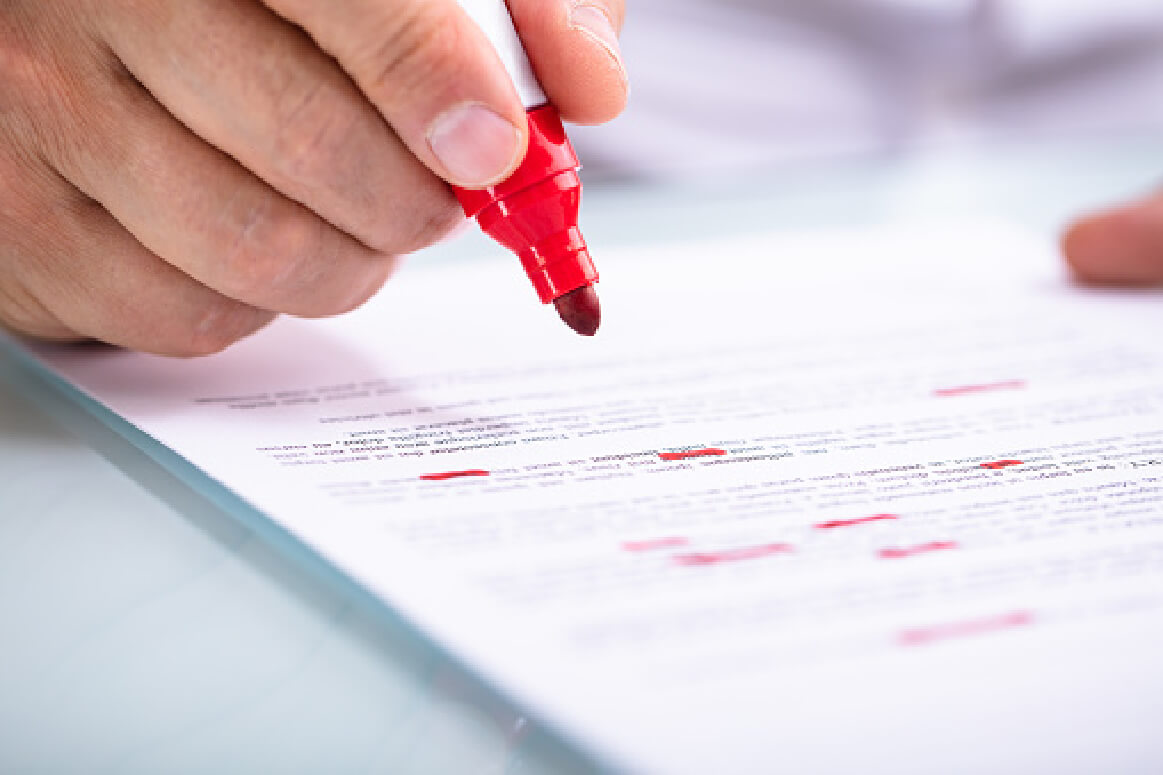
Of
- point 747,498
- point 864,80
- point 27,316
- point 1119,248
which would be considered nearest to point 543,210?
point 747,498

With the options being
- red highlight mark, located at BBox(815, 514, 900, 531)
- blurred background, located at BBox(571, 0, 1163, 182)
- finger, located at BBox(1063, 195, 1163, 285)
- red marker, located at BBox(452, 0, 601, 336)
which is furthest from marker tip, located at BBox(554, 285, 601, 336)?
blurred background, located at BBox(571, 0, 1163, 182)

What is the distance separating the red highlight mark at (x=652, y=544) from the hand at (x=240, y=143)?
0.38 feet

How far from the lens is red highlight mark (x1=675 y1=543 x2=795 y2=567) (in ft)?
0.84

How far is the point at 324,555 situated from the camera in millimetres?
259

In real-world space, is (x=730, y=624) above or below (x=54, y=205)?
below

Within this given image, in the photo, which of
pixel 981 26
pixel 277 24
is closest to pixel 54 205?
pixel 277 24

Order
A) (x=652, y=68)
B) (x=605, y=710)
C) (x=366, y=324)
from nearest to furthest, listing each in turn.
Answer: (x=605, y=710), (x=366, y=324), (x=652, y=68)

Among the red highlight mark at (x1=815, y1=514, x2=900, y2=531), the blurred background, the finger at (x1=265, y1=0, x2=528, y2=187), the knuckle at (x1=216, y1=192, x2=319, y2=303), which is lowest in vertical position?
the red highlight mark at (x1=815, y1=514, x2=900, y2=531)

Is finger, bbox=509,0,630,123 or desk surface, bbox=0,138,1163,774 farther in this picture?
finger, bbox=509,0,630,123

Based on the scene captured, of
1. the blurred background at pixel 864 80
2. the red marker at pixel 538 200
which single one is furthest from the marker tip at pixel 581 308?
the blurred background at pixel 864 80

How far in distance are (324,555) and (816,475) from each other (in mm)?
141

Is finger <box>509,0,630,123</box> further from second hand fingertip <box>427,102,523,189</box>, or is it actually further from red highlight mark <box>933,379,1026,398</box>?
red highlight mark <box>933,379,1026,398</box>

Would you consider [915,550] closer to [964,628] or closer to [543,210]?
[964,628]

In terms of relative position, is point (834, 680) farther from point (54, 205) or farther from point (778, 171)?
point (778, 171)
